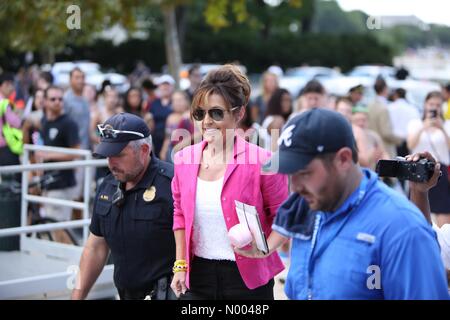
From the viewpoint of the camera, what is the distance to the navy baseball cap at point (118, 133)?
5.05m

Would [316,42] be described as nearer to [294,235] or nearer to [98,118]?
[98,118]

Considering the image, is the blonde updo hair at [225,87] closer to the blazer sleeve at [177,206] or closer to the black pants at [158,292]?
the blazer sleeve at [177,206]

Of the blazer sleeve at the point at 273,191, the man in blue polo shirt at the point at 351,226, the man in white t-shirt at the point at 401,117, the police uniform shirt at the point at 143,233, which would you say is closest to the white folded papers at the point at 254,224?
the blazer sleeve at the point at 273,191

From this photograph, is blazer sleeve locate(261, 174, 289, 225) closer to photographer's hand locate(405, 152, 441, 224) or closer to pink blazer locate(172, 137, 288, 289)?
pink blazer locate(172, 137, 288, 289)

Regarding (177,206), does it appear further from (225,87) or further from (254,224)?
(254,224)

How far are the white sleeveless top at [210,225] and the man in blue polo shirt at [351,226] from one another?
4.87ft

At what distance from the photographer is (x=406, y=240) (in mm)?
2916

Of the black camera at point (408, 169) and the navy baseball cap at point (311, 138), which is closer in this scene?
the navy baseball cap at point (311, 138)

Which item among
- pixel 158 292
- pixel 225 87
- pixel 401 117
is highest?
pixel 401 117

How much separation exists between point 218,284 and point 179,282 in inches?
8.4

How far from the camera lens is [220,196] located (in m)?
4.57

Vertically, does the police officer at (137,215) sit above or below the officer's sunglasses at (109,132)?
below

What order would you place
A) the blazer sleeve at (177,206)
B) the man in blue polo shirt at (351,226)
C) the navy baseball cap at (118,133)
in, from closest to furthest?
the man in blue polo shirt at (351,226) → the blazer sleeve at (177,206) → the navy baseball cap at (118,133)

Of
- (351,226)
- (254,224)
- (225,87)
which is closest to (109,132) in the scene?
(225,87)
